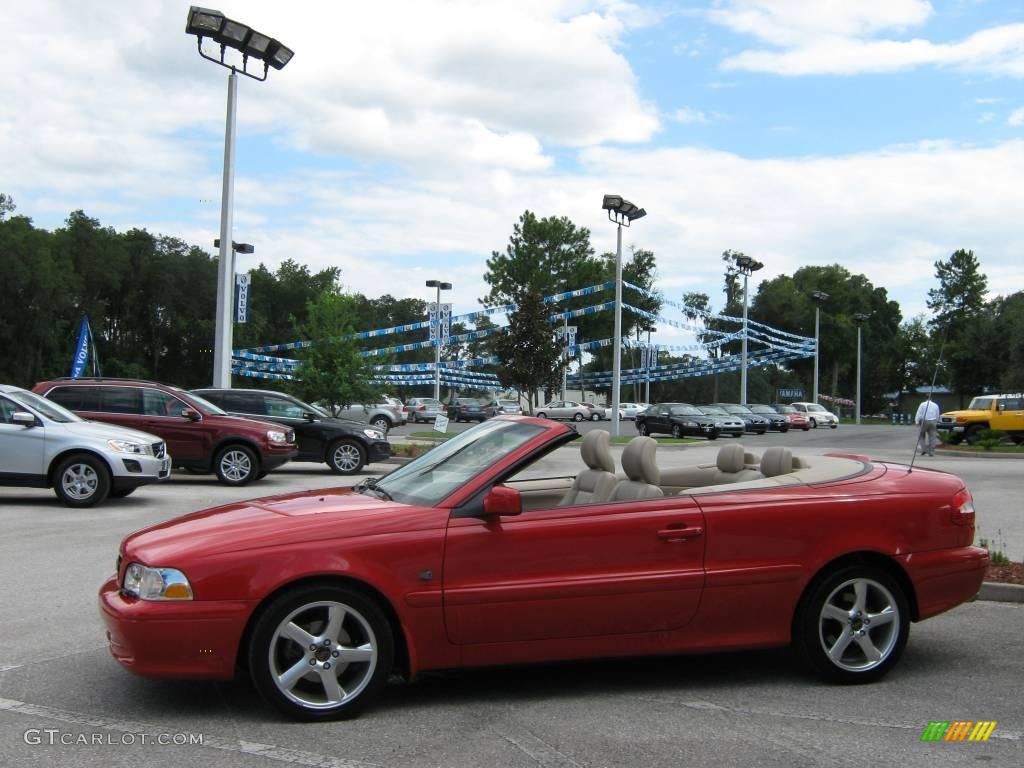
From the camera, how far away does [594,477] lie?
18.6 feet

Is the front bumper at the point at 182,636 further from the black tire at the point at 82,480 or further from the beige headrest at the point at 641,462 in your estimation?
the black tire at the point at 82,480

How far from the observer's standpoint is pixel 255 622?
4.57 meters

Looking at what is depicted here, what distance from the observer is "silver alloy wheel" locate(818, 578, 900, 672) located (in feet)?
17.3

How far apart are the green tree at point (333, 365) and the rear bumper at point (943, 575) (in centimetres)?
2287

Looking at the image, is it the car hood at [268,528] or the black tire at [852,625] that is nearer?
the car hood at [268,528]

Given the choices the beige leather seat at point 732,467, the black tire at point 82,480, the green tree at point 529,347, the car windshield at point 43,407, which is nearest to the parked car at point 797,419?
the green tree at point 529,347

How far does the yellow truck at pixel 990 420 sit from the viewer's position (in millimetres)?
34031

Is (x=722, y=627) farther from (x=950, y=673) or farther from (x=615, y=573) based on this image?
(x=950, y=673)

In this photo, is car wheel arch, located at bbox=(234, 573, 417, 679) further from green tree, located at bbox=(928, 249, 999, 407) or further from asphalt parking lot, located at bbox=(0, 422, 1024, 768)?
green tree, located at bbox=(928, 249, 999, 407)

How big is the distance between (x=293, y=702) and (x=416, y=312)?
113 meters

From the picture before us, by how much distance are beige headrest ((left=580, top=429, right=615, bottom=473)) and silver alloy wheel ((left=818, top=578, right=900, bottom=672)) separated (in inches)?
52.8

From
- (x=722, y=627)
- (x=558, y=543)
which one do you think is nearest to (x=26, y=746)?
(x=558, y=543)

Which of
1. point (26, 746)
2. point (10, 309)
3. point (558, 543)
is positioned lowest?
point (26, 746)

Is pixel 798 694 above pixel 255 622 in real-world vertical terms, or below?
below
